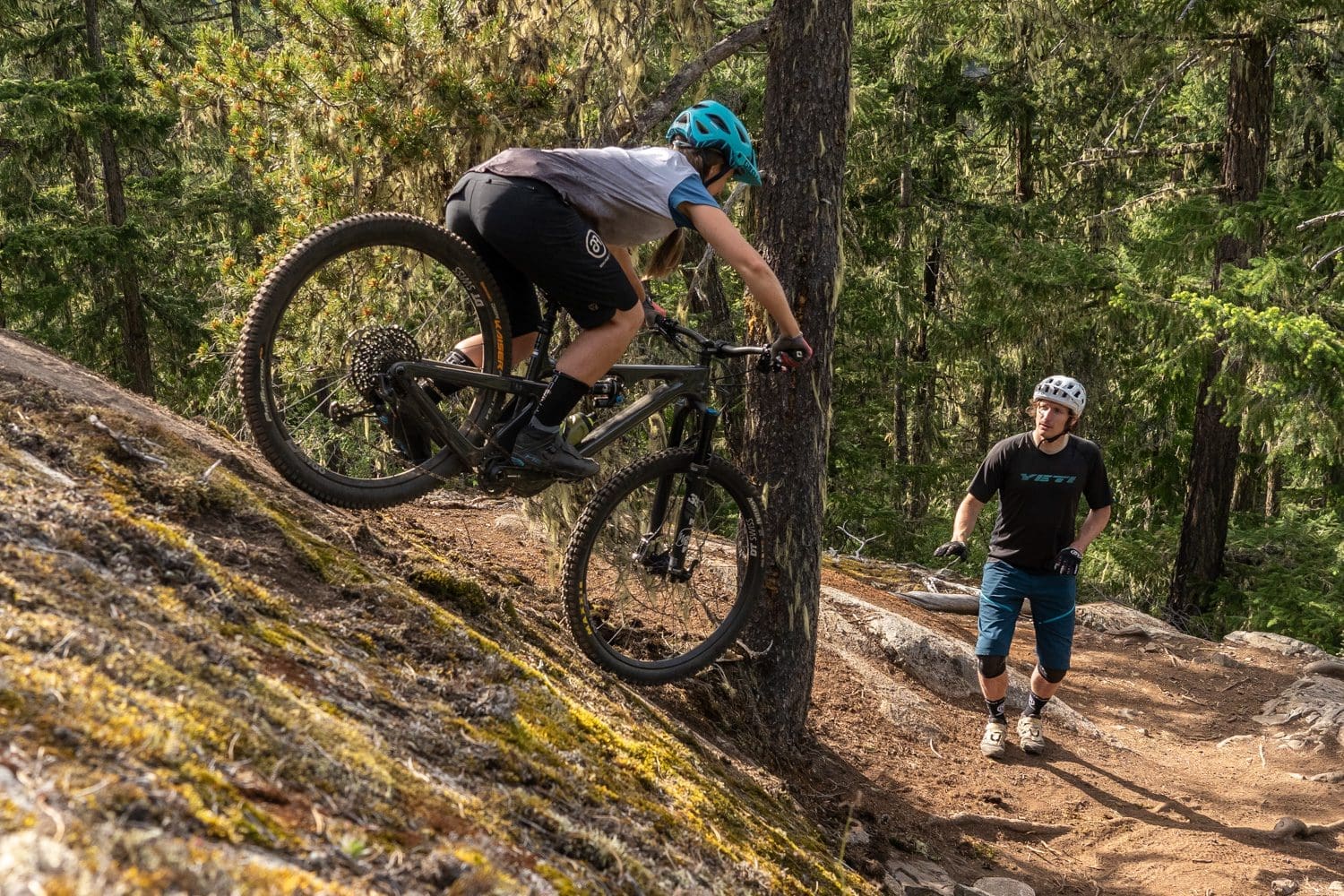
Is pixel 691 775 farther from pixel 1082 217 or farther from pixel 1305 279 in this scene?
pixel 1082 217

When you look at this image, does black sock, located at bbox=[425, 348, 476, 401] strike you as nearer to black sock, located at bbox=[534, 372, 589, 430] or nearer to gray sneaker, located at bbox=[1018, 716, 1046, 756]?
black sock, located at bbox=[534, 372, 589, 430]

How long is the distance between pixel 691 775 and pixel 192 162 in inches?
681

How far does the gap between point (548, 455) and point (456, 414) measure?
1.42 feet

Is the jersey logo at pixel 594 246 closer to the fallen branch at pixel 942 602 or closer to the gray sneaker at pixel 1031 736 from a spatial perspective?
the gray sneaker at pixel 1031 736

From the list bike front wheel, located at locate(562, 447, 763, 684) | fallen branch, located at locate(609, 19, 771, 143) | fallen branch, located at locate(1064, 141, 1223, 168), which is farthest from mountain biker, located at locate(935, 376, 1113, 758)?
fallen branch, located at locate(1064, 141, 1223, 168)

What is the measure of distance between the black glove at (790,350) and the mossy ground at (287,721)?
161 centimetres

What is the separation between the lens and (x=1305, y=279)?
1067cm

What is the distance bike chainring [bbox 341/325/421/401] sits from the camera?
4.09 metres

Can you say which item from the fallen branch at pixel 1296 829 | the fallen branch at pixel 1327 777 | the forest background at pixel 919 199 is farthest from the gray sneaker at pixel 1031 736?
the forest background at pixel 919 199

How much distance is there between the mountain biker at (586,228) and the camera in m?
4.21

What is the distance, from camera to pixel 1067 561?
678 cm

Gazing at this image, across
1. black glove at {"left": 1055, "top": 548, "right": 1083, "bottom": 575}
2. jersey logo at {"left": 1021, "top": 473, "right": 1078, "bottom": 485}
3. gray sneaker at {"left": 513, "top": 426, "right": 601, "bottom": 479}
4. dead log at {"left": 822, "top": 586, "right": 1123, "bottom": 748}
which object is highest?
gray sneaker at {"left": 513, "top": 426, "right": 601, "bottom": 479}

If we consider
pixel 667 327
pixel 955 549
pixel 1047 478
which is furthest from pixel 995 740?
pixel 667 327

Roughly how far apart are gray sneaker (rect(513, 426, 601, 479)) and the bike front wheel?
1.21 ft
